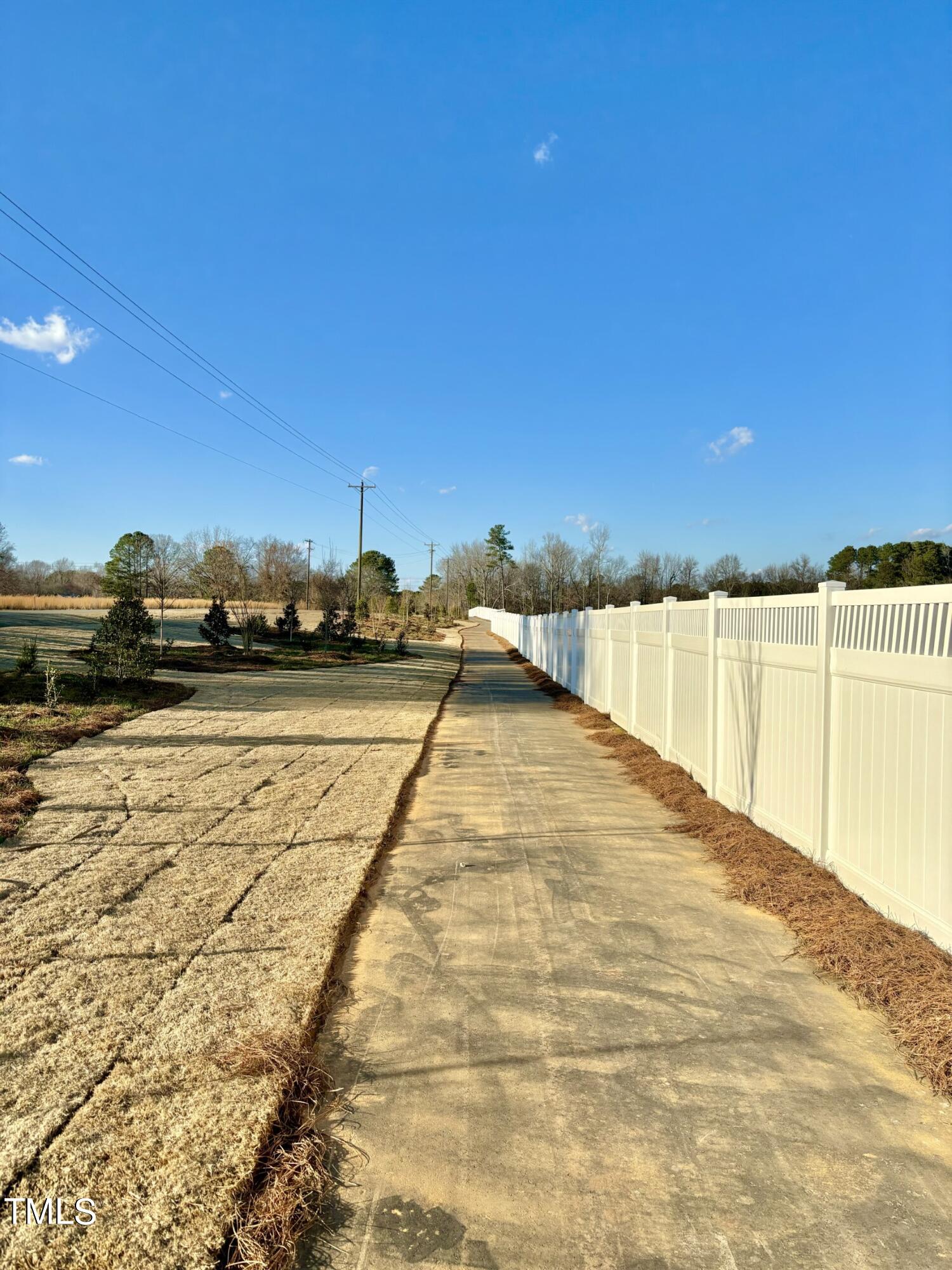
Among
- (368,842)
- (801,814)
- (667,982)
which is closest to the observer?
(667,982)

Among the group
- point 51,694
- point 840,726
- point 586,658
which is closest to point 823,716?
point 840,726

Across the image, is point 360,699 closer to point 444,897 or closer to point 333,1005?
point 444,897

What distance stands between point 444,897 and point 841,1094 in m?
2.54

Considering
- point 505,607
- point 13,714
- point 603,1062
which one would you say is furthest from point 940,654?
point 505,607

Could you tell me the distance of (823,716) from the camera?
4.70 m

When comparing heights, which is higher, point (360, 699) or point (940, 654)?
point (940, 654)

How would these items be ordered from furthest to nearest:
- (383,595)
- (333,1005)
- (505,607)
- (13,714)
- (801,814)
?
(505,607), (383,595), (13,714), (801,814), (333,1005)

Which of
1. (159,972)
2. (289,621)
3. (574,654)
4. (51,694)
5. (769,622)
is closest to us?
(159,972)

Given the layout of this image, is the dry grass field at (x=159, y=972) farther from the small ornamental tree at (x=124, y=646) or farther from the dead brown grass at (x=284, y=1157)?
the small ornamental tree at (x=124, y=646)

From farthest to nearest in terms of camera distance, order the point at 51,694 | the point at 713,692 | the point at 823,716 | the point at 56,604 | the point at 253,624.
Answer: the point at 56,604 → the point at 253,624 → the point at 51,694 → the point at 713,692 → the point at 823,716

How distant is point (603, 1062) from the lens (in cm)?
294

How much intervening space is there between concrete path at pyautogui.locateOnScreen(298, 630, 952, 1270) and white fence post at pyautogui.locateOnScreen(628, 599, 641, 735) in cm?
618

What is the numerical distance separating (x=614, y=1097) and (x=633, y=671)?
881 cm

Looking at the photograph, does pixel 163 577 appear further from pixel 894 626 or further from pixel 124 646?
pixel 894 626
